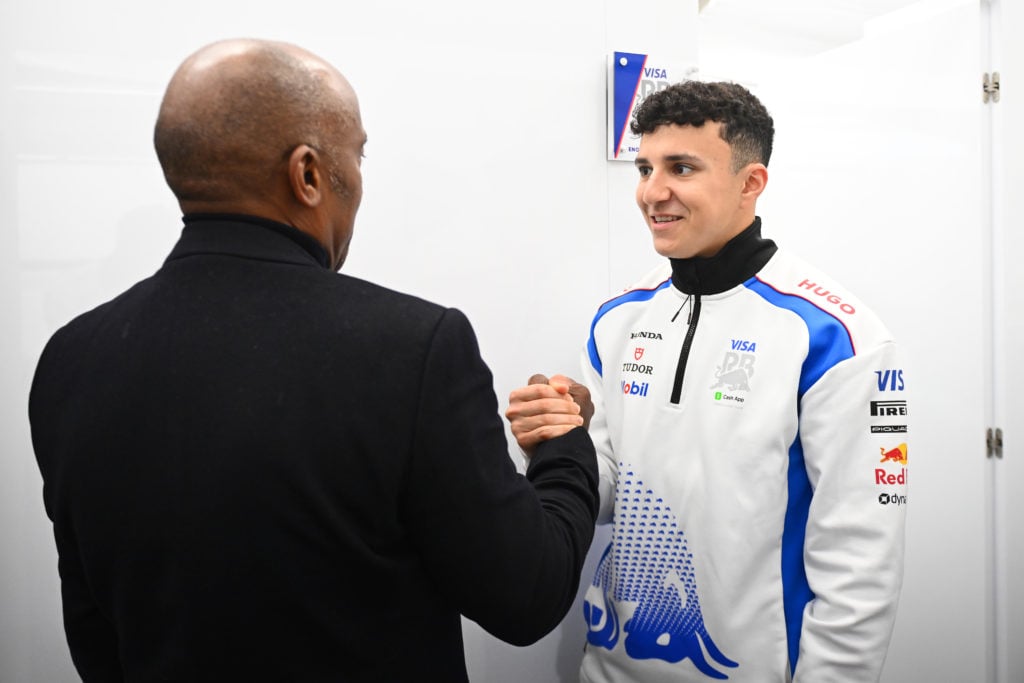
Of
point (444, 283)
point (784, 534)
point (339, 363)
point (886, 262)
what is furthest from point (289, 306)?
point (886, 262)

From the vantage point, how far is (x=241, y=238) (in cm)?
75

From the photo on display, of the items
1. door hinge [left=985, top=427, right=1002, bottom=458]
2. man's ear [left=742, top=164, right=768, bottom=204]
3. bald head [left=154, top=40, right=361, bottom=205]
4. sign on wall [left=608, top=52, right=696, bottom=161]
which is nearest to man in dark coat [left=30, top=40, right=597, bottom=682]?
bald head [left=154, top=40, right=361, bottom=205]

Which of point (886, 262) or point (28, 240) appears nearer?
point (28, 240)

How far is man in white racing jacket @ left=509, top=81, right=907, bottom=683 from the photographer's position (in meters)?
1.14

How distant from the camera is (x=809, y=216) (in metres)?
2.51

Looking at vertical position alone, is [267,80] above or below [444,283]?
above

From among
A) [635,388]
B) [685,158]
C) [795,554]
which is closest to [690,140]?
[685,158]

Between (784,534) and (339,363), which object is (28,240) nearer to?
(339,363)

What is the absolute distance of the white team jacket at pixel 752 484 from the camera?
114 centimetres

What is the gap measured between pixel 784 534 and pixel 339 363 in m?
0.86

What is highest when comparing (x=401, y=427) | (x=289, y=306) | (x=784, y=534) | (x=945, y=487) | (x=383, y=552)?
(x=289, y=306)

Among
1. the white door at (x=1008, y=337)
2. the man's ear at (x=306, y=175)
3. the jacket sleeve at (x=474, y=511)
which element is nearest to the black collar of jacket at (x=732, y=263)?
the jacket sleeve at (x=474, y=511)

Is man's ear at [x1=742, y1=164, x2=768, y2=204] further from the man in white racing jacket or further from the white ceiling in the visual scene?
the white ceiling

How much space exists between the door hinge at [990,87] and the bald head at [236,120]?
2114 millimetres
